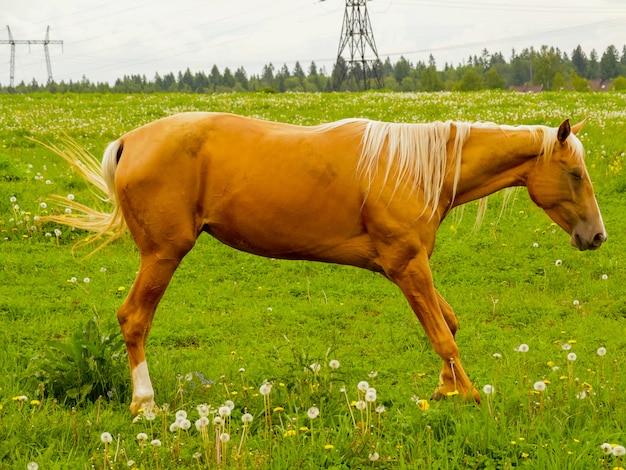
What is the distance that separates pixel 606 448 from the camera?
4359 mm

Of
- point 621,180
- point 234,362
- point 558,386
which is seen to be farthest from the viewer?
point 621,180

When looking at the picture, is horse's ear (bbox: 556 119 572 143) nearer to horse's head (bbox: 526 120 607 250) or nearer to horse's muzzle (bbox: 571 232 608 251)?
horse's head (bbox: 526 120 607 250)

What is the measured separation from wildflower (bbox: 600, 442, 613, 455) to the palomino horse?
1251 mm

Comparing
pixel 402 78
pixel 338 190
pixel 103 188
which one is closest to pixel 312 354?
pixel 338 190

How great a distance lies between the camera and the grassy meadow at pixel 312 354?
15.4 feet

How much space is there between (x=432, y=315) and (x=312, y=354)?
218cm

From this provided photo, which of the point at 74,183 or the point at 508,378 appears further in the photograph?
the point at 74,183

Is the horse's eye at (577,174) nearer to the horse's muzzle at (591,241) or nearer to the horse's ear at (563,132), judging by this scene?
the horse's ear at (563,132)

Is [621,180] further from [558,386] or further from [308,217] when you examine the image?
[308,217]

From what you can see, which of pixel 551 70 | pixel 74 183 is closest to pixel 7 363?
pixel 74 183

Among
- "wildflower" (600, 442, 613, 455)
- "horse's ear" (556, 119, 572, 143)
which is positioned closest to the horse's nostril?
"horse's ear" (556, 119, 572, 143)

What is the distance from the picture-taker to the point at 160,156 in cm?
565

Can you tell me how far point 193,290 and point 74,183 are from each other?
526cm

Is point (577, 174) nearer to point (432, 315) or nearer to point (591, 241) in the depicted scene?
point (591, 241)
